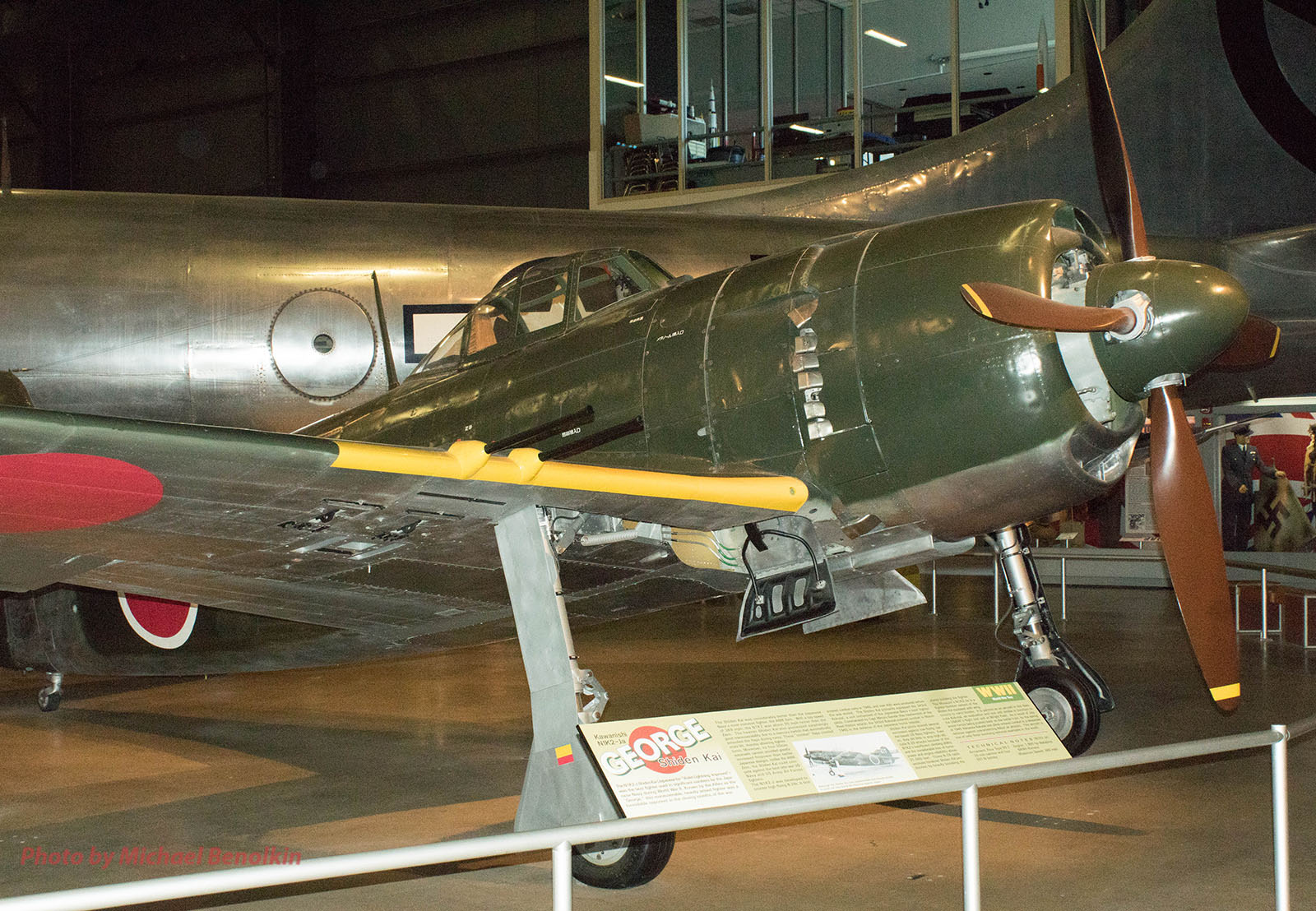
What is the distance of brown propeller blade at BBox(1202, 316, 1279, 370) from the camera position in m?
5.30

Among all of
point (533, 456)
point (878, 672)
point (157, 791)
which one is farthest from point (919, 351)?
point (878, 672)

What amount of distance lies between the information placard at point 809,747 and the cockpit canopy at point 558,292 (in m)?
2.57

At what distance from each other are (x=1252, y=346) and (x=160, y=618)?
6.14 m

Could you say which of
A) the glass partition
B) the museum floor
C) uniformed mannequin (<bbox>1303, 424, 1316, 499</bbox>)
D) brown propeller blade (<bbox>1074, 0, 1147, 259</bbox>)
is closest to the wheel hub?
the museum floor

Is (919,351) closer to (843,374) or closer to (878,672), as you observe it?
(843,374)

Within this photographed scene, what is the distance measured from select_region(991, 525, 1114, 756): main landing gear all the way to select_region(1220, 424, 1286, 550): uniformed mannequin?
10135 millimetres

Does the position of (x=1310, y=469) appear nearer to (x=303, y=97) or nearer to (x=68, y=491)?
(x=68, y=491)

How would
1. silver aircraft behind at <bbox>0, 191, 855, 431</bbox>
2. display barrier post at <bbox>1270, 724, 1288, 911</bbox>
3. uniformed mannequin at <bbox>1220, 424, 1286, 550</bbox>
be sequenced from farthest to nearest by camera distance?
uniformed mannequin at <bbox>1220, 424, 1286, 550</bbox>
silver aircraft behind at <bbox>0, 191, 855, 431</bbox>
display barrier post at <bbox>1270, 724, 1288, 911</bbox>

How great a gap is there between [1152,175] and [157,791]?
1044 cm

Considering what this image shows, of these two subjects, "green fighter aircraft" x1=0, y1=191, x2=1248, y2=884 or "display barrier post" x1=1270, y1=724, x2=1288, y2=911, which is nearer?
"display barrier post" x1=1270, y1=724, x2=1288, y2=911

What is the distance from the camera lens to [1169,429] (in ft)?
15.4

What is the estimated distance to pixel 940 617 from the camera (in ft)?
43.5

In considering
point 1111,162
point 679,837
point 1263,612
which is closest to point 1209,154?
point 1263,612

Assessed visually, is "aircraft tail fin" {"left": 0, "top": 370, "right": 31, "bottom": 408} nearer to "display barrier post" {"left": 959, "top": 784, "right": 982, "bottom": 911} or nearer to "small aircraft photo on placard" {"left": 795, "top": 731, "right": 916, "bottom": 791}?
"small aircraft photo on placard" {"left": 795, "top": 731, "right": 916, "bottom": 791}
